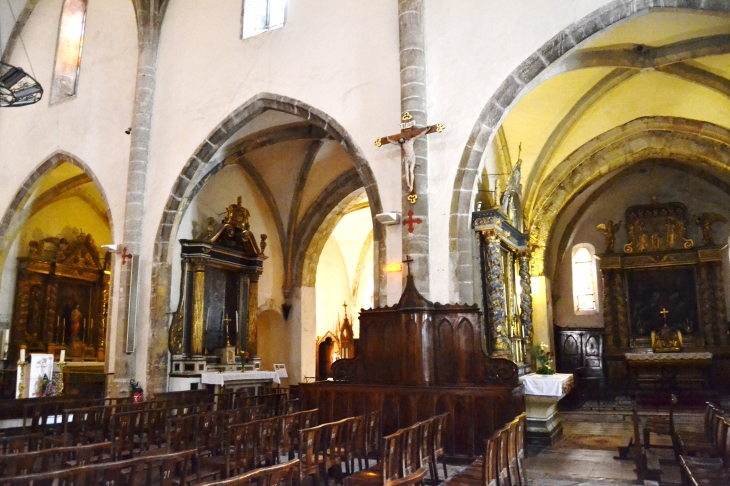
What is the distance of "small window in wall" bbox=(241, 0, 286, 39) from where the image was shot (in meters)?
12.1

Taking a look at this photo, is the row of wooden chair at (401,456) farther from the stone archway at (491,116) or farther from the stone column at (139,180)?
the stone column at (139,180)

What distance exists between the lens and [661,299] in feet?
52.1

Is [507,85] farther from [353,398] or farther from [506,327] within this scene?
[353,398]

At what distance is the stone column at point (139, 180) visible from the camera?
11.8m

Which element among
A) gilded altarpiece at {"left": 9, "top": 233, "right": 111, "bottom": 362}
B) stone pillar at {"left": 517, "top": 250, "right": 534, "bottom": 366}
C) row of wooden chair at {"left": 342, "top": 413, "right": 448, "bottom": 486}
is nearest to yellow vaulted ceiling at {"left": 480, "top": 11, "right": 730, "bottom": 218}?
stone pillar at {"left": 517, "top": 250, "right": 534, "bottom": 366}

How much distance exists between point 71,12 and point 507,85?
12.1 meters

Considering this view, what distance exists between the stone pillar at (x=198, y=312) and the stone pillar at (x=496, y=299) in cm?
610

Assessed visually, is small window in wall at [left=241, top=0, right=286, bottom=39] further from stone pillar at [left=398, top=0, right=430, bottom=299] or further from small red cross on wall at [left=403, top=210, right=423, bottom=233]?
small red cross on wall at [left=403, top=210, right=423, bottom=233]

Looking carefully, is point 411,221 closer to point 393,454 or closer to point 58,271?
point 393,454

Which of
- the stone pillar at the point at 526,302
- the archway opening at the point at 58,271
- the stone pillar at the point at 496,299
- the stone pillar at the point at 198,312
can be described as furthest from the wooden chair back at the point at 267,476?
the archway opening at the point at 58,271

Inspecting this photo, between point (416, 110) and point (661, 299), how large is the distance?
10125 millimetres

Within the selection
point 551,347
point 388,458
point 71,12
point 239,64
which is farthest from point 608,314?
point 71,12

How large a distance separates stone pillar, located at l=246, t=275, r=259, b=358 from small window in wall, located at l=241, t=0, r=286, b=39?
18.5 ft

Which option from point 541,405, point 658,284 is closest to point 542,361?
point 541,405
